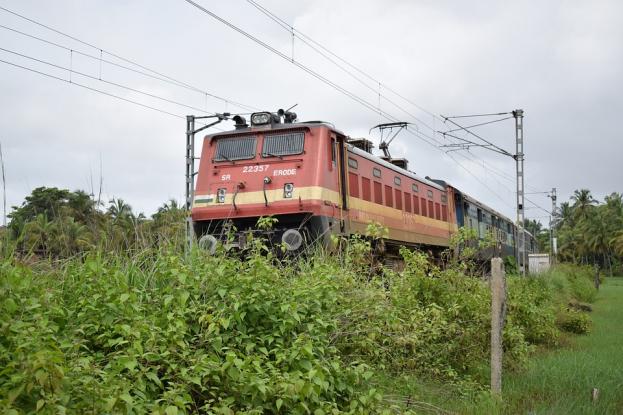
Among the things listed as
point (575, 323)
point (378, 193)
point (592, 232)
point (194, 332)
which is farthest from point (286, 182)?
point (592, 232)

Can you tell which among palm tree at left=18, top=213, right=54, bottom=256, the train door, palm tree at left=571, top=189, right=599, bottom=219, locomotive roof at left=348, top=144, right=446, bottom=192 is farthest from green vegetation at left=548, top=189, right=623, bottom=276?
palm tree at left=18, top=213, right=54, bottom=256

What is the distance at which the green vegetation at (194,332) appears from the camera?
3.84 m

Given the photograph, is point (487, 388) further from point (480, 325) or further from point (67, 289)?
point (67, 289)

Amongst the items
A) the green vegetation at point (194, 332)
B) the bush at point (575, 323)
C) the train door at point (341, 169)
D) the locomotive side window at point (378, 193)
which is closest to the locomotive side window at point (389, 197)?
the locomotive side window at point (378, 193)

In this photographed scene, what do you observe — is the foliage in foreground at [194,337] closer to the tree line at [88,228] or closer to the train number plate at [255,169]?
the tree line at [88,228]

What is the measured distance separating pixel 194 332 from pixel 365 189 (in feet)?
30.9

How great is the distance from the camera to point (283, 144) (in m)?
12.8

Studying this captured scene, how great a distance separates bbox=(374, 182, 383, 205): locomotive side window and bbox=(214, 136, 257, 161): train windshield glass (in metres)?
3.26

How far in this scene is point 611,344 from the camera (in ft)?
40.0

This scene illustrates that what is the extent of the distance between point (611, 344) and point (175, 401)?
10557 millimetres

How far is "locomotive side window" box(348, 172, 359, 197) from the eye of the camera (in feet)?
43.9

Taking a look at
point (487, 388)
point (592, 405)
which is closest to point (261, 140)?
point (487, 388)

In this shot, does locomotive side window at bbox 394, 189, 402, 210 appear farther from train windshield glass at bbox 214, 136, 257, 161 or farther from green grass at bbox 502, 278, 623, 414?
green grass at bbox 502, 278, 623, 414

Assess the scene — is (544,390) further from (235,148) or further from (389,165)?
(389,165)
